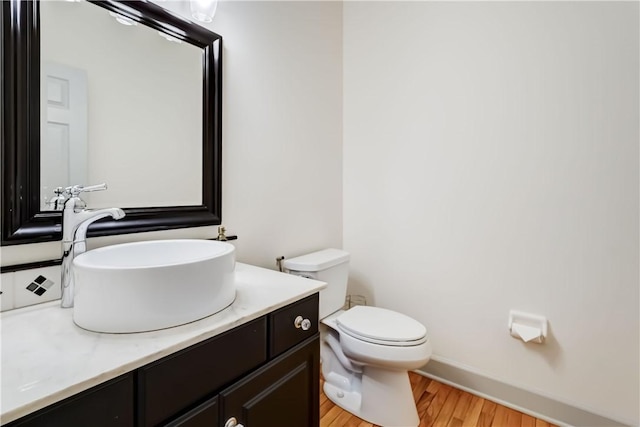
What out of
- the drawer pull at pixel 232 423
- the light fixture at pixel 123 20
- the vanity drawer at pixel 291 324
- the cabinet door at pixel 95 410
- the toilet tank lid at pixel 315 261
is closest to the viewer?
the cabinet door at pixel 95 410

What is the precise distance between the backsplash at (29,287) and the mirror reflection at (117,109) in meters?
0.19

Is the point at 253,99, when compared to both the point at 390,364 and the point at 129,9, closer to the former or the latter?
the point at 129,9

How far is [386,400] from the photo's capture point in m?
1.52

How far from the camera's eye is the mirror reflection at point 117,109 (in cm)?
96

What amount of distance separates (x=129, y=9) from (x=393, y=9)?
150cm

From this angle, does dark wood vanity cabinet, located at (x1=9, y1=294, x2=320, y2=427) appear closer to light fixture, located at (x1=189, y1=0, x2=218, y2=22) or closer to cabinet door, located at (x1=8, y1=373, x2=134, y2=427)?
cabinet door, located at (x1=8, y1=373, x2=134, y2=427)

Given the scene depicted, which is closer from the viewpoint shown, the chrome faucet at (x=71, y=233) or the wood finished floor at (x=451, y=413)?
the chrome faucet at (x=71, y=233)

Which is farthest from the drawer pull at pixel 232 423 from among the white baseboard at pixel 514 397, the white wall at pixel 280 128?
the white baseboard at pixel 514 397

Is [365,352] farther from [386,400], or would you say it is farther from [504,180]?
[504,180]

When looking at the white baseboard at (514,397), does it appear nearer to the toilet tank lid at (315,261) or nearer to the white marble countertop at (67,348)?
the toilet tank lid at (315,261)

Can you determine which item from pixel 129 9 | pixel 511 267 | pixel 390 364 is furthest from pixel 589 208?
pixel 129 9

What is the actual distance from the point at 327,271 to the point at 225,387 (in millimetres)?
961

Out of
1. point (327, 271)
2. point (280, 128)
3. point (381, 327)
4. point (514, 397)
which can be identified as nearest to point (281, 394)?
point (381, 327)

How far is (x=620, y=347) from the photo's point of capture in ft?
4.61
